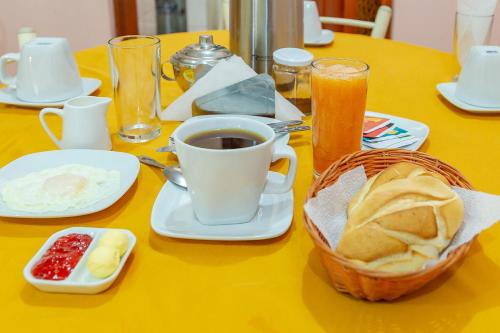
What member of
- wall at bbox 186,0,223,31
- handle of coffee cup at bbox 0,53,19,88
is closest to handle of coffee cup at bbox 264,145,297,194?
handle of coffee cup at bbox 0,53,19,88

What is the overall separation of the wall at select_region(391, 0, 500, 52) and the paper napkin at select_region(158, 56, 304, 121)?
5.65 ft

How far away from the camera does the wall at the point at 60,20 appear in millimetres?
2680

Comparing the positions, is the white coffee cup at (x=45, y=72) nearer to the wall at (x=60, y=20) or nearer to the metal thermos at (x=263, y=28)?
the metal thermos at (x=263, y=28)

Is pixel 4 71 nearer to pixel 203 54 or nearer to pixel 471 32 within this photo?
Result: pixel 203 54

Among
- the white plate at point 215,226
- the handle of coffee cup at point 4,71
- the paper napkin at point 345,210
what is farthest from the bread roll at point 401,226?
the handle of coffee cup at point 4,71

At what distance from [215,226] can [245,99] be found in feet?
1.20

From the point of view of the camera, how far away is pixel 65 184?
0.76m

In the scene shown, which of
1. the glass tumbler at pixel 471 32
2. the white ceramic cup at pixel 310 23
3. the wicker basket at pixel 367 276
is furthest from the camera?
the white ceramic cup at pixel 310 23

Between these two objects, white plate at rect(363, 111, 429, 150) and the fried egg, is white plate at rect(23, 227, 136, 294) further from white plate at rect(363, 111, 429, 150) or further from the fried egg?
white plate at rect(363, 111, 429, 150)

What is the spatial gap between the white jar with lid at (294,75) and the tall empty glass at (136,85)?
231mm

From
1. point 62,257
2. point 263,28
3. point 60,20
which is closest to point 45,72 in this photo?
point 263,28

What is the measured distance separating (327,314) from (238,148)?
0.73ft

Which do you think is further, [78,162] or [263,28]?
[263,28]

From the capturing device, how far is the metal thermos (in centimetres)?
114
